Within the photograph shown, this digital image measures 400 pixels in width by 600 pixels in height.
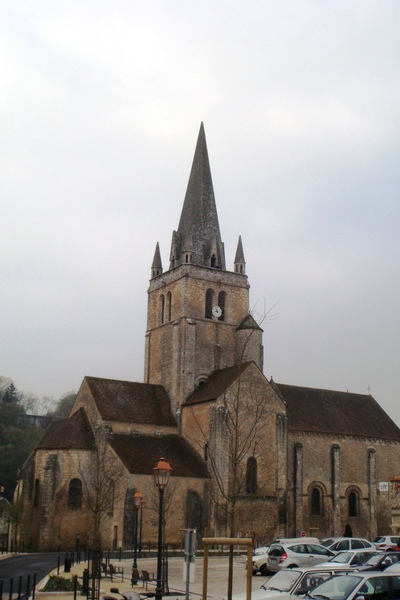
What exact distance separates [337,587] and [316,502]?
40.1 metres

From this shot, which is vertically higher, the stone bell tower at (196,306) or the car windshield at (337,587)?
the stone bell tower at (196,306)

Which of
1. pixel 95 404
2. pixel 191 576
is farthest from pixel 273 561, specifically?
pixel 95 404

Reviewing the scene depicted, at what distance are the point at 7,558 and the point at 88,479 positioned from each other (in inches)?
361

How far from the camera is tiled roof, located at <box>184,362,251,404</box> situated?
164ft

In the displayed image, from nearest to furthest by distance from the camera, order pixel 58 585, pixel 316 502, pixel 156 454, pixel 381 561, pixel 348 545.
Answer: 1. pixel 381 561
2. pixel 58 585
3. pixel 348 545
4. pixel 156 454
5. pixel 316 502

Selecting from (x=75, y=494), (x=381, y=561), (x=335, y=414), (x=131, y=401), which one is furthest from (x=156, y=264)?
(x=381, y=561)

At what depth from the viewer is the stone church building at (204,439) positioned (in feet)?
152

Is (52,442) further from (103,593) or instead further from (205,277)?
(103,593)

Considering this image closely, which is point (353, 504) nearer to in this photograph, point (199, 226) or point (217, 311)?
point (217, 311)

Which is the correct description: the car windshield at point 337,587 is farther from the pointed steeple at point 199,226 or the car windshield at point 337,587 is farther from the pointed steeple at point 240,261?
the pointed steeple at point 240,261

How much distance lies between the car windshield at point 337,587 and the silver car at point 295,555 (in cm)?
1159

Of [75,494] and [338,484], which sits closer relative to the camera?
[75,494]

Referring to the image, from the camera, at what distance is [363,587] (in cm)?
1481

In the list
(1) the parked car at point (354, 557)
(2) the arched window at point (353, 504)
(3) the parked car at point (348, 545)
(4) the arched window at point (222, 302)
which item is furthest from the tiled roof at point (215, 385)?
(1) the parked car at point (354, 557)
